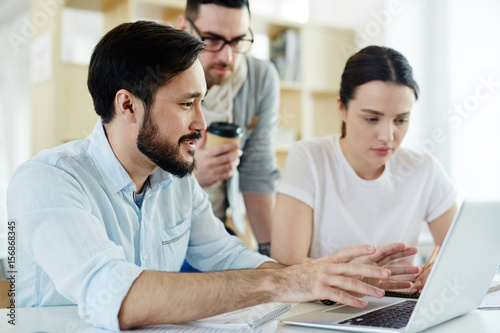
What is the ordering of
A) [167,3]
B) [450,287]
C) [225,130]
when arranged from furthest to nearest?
[167,3], [225,130], [450,287]

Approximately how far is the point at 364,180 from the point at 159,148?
32.4 inches

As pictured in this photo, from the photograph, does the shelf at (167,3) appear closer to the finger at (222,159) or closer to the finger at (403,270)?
the finger at (222,159)

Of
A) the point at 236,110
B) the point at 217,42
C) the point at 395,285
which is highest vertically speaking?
the point at 217,42

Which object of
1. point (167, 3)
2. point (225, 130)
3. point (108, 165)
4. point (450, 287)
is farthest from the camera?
point (167, 3)

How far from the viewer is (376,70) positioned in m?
1.72

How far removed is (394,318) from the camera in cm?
100

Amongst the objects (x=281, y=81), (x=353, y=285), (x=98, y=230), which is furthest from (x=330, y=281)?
(x=281, y=81)

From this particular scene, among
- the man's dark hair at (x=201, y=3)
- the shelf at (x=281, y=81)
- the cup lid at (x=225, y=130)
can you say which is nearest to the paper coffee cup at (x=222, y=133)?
the cup lid at (x=225, y=130)

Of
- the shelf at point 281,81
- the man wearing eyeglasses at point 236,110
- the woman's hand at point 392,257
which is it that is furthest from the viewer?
the shelf at point 281,81

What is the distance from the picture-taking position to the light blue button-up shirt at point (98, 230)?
A: 964 millimetres

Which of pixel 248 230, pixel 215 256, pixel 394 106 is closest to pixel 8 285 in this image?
pixel 215 256

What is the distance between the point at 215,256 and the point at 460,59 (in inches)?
95.1

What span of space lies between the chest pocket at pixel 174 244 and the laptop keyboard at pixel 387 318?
0.57m

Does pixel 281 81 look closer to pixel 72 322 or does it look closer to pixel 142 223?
pixel 142 223
